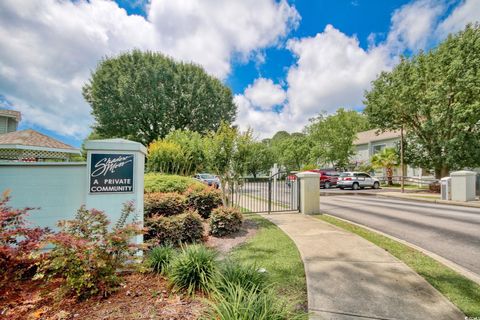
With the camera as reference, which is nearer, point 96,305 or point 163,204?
point 96,305

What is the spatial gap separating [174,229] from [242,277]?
3210mm

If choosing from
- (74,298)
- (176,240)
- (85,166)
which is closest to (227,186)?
(176,240)

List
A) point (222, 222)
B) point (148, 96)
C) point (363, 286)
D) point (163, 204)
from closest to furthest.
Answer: point (363, 286) < point (222, 222) < point (163, 204) < point (148, 96)

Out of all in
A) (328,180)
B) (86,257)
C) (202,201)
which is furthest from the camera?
(328,180)

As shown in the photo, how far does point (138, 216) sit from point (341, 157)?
33194mm

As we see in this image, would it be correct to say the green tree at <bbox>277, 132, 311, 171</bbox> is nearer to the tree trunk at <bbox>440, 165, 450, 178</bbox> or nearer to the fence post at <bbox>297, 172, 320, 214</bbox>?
the tree trunk at <bbox>440, 165, 450, 178</bbox>

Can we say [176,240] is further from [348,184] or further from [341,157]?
[341,157]

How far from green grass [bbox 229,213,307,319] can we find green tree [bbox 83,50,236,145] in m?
19.8

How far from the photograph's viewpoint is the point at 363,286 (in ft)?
11.3

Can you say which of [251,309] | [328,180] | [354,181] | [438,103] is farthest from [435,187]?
[251,309]

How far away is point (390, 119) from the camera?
22109 millimetres

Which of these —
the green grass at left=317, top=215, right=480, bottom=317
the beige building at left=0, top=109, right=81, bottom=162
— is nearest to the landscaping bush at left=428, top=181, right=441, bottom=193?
the green grass at left=317, top=215, right=480, bottom=317

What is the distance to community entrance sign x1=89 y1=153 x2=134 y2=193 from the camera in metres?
4.05

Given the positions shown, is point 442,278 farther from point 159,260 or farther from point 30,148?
point 30,148
